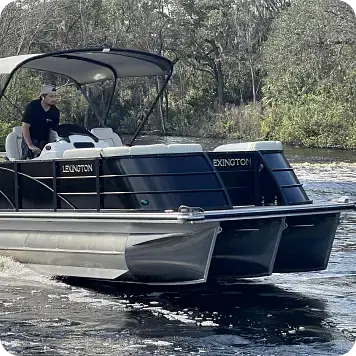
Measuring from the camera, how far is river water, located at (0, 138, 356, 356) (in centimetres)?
824

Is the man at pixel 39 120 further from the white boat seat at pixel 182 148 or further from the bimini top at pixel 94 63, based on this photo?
the white boat seat at pixel 182 148

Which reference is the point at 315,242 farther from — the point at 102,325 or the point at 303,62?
the point at 303,62

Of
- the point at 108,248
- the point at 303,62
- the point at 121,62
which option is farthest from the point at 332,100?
the point at 108,248

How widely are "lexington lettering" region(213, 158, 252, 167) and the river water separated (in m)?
1.49

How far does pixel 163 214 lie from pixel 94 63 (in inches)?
160

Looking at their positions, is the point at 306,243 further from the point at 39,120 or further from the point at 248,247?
the point at 39,120

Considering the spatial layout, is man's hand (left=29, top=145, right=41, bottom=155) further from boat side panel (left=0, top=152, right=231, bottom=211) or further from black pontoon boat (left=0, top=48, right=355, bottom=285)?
boat side panel (left=0, top=152, right=231, bottom=211)

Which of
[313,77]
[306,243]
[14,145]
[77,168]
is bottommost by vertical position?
[313,77]

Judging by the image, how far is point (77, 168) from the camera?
35.6 ft

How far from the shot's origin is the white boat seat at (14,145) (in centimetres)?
1255

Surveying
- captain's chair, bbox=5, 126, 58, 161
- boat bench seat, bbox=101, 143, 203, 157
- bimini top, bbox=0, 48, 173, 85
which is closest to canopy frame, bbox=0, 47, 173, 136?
bimini top, bbox=0, 48, 173, 85

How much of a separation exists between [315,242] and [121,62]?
4.13 m

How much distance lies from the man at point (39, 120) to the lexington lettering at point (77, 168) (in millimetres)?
1327

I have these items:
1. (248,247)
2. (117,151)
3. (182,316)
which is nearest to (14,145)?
(117,151)
